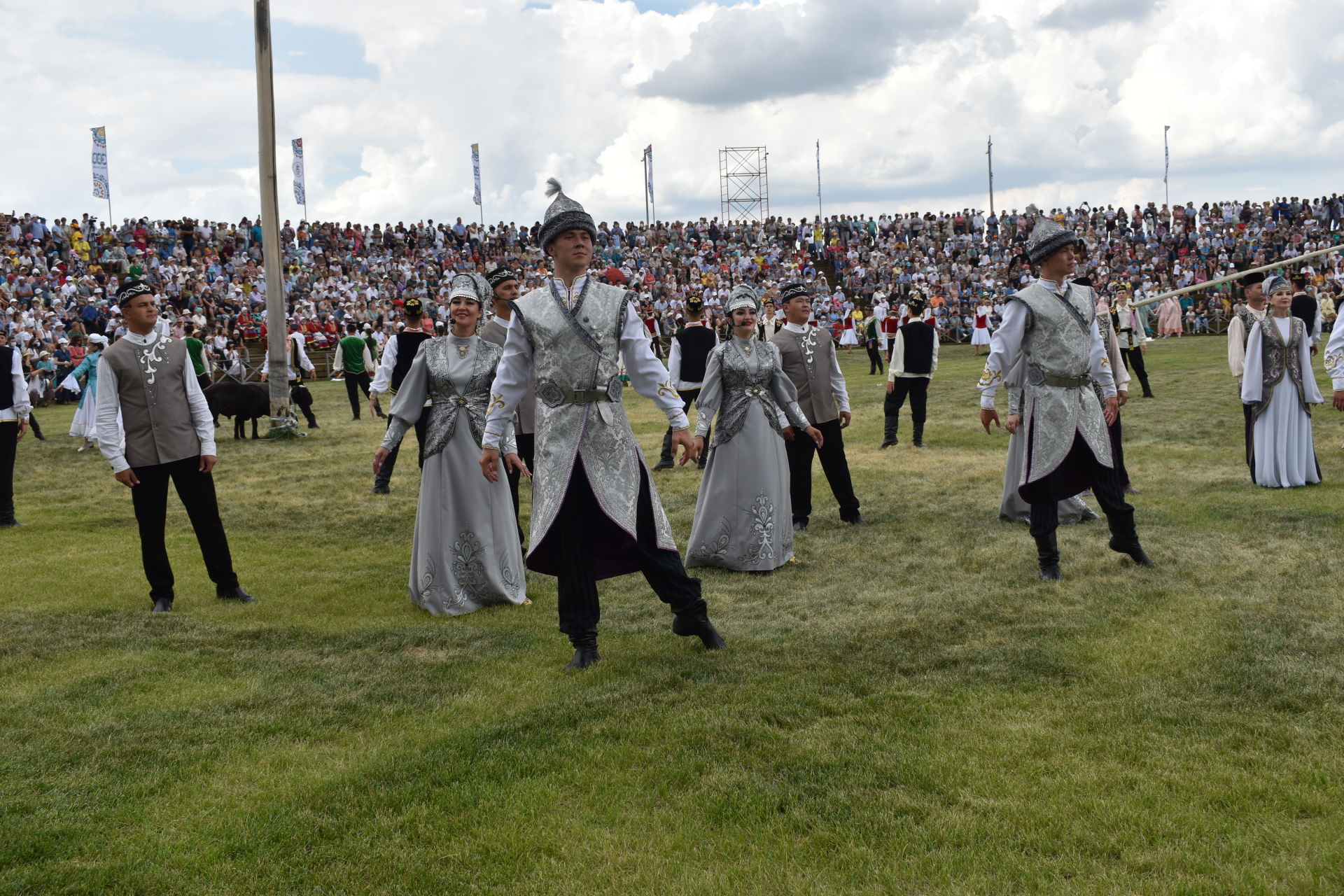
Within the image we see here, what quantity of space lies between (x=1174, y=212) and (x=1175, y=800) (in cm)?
4214

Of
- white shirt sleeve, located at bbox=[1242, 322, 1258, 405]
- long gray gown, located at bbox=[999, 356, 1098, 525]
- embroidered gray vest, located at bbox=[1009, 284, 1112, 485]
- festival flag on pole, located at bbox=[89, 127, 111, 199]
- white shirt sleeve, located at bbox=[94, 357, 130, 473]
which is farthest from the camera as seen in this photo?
festival flag on pole, located at bbox=[89, 127, 111, 199]

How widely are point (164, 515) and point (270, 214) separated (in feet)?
33.0

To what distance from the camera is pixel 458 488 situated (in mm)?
6734

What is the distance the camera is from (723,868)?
10.5ft

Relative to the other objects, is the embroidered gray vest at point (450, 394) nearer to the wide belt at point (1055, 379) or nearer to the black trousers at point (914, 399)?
the wide belt at point (1055, 379)

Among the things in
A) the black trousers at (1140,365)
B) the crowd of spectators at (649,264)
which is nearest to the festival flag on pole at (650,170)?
the crowd of spectators at (649,264)

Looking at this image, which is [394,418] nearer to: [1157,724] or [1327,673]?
[1157,724]

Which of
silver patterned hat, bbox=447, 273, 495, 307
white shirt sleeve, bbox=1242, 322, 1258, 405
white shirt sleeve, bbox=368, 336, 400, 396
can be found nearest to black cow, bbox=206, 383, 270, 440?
white shirt sleeve, bbox=368, 336, 400, 396

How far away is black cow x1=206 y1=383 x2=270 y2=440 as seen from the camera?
16375mm

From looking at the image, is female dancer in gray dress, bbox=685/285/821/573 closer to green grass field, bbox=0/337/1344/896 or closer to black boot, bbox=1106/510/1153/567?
green grass field, bbox=0/337/1344/896

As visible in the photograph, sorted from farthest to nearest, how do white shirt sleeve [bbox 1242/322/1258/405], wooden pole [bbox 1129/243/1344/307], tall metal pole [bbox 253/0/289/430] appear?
1. tall metal pole [bbox 253/0/289/430]
2. wooden pole [bbox 1129/243/1344/307]
3. white shirt sleeve [bbox 1242/322/1258/405]

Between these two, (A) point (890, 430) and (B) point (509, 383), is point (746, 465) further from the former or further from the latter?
(A) point (890, 430)

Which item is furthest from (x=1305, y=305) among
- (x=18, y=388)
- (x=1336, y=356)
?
(x=18, y=388)

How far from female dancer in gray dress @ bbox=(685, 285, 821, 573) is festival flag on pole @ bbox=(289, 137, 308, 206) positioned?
3544 centimetres
